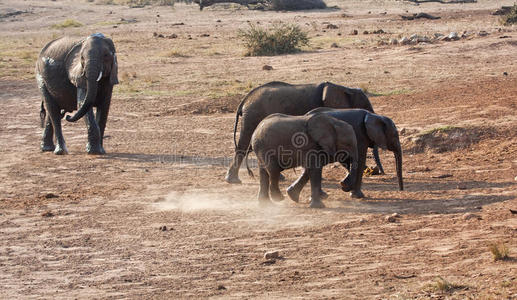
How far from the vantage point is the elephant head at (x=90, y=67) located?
14.4 meters

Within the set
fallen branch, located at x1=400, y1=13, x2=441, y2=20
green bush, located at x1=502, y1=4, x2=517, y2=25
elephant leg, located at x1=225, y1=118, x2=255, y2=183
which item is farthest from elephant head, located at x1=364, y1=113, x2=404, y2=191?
fallen branch, located at x1=400, y1=13, x2=441, y2=20

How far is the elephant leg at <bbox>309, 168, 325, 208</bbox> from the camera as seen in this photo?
1054 cm

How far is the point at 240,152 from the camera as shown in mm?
12359

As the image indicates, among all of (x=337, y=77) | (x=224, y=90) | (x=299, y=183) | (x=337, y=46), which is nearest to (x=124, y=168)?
(x=299, y=183)

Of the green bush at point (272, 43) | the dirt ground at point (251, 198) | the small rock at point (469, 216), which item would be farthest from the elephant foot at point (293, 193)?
the green bush at point (272, 43)

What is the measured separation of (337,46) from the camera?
2762cm

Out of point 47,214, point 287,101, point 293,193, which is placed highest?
point 287,101

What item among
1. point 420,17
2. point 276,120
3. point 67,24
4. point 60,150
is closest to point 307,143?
point 276,120

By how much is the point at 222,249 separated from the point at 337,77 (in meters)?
13.4

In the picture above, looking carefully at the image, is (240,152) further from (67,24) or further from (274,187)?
(67,24)

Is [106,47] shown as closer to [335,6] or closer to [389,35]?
[389,35]

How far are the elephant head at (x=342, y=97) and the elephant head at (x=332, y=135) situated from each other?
1.44 meters

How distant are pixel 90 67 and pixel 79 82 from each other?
52 cm

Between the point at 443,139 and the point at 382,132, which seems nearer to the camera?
the point at 382,132
